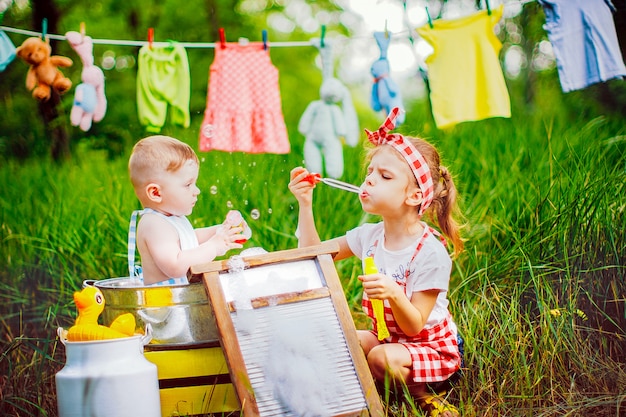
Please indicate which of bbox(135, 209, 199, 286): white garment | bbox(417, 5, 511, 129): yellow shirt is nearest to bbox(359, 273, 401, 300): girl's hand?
bbox(135, 209, 199, 286): white garment

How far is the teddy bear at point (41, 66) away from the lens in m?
3.97

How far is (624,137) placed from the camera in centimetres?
403

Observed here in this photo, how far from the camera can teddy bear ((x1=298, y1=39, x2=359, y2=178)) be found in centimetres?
409

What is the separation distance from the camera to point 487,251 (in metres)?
3.73

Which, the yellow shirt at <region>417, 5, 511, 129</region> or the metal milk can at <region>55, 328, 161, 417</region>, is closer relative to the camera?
the metal milk can at <region>55, 328, 161, 417</region>

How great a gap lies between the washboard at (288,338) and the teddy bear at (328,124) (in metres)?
1.48

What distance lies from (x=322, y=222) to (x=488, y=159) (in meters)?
1.15

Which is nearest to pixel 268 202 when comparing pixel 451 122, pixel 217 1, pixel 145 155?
pixel 451 122

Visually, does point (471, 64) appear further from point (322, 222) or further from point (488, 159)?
point (322, 222)

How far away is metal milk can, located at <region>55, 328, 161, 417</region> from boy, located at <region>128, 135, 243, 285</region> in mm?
408

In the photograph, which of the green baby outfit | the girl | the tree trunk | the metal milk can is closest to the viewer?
the metal milk can

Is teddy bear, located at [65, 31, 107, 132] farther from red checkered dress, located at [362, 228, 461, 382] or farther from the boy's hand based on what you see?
red checkered dress, located at [362, 228, 461, 382]

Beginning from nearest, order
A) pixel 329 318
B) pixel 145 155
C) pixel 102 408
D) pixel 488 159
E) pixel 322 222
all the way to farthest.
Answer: pixel 102 408 < pixel 329 318 < pixel 145 155 < pixel 322 222 < pixel 488 159

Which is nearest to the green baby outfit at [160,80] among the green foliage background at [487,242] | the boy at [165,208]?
the green foliage background at [487,242]
